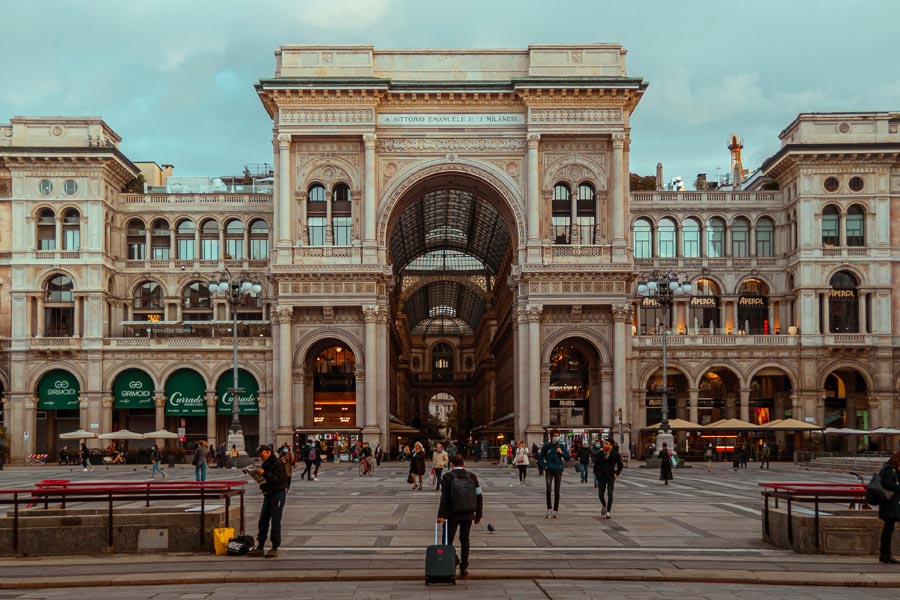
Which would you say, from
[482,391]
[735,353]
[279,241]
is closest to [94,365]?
[279,241]

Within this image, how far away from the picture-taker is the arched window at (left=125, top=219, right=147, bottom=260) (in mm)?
84250

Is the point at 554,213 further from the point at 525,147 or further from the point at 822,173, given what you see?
the point at 822,173

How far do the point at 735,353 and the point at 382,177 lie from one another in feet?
94.5

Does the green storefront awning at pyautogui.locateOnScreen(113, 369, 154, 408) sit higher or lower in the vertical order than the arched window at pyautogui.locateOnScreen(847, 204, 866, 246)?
lower

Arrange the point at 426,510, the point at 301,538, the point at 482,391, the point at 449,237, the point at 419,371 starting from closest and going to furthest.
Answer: the point at 301,538 < the point at 426,510 < the point at 449,237 < the point at 482,391 < the point at 419,371

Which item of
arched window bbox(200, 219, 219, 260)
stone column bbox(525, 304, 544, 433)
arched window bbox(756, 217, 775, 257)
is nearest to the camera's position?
stone column bbox(525, 304, 544, 433)

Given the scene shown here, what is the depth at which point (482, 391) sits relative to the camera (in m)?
139

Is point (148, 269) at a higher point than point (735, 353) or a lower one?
higher

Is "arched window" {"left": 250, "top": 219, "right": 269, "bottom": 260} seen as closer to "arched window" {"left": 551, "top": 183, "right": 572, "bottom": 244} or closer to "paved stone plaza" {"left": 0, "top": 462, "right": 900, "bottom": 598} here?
"arched window" {"left": 551, "top": 183, "right": 572, "bottom": 244}

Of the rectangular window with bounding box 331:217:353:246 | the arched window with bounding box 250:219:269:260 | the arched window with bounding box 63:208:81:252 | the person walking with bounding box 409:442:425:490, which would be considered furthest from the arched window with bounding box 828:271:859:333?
the arched window with bounding box 63:208:81:252

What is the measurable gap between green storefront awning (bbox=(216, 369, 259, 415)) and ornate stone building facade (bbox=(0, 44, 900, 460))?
8.4 inches

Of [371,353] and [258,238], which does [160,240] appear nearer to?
[258,238]

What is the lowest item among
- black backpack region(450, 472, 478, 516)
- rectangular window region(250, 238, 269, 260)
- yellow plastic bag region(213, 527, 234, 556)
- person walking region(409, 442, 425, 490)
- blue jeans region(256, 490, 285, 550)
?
person walking region(409, 442, 425, 490)

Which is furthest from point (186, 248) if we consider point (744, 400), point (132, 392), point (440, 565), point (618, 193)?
point (440, 565)
